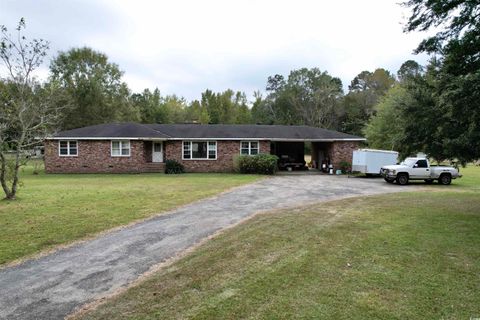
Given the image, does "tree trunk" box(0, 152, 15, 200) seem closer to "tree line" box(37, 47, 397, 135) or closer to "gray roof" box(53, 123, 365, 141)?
"gray roof" box(53, 123, 365, 141)

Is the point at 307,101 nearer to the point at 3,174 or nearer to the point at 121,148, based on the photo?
the point at 121,148

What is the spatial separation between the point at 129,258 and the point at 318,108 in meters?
60.8

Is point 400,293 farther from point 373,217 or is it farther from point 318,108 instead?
point 318,108

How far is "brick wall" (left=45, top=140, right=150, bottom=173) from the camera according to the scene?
25.2 m

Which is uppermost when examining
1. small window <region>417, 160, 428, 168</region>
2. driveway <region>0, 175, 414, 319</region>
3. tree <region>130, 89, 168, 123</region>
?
tree <region>130, 89, 168, 123</region>

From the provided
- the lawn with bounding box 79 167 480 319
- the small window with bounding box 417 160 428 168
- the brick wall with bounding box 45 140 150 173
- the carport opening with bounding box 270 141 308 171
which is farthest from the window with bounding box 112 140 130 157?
the small window with bounding box 417 160 428 168

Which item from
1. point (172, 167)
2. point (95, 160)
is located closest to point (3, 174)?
point (172, 167)

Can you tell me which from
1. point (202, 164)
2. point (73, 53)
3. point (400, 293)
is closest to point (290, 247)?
point (400, 293)

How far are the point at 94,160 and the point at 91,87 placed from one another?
26706 millimetres

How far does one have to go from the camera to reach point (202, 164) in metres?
26.1

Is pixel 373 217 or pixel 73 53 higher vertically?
pixel 73 53

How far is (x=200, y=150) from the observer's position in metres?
26.3

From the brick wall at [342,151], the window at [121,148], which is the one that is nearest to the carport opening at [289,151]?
the brick wall at [342,151]

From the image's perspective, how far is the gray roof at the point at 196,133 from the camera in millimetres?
25516
